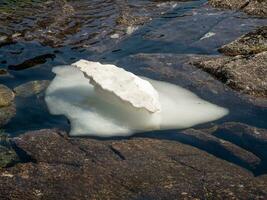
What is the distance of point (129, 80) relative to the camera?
29.8ft

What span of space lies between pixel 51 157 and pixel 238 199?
273 centimetres

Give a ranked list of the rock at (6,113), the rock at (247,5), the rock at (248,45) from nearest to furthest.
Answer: the rock at (6,113), the rock at (248,45), the rock at (247,5)

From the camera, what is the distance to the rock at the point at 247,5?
14.9 metres

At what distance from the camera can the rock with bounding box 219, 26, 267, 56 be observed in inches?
456

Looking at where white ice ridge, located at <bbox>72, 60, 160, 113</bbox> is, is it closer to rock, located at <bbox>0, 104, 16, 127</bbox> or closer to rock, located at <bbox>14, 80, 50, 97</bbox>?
rock, located at <bbox>14, 80, 50, 97</bbox>

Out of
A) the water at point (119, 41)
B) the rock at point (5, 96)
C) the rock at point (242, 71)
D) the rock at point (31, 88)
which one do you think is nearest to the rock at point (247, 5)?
the water at point (119, 41)

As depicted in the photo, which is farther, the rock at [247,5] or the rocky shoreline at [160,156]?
the rock at [247,5]

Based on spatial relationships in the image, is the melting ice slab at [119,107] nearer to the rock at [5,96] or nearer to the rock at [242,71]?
the rock at [5,96]

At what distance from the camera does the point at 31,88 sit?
33.7 feet

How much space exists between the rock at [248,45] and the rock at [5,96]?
509cm

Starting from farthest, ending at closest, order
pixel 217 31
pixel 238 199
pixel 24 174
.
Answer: pixel 217 31 < pixel 24 174 < pixel 238 199

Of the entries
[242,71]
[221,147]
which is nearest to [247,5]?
[242,71]

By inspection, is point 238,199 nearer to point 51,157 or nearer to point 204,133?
point 204,133

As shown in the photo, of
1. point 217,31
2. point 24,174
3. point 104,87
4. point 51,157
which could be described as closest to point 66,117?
point 104,87
